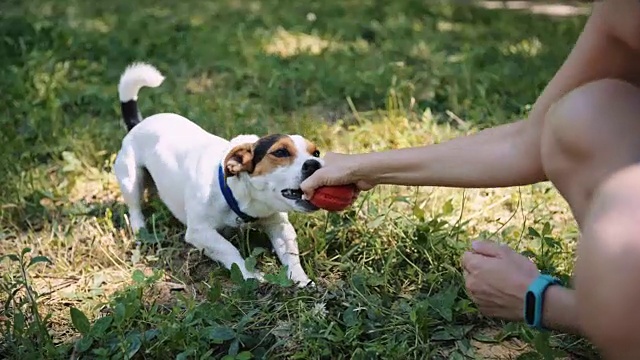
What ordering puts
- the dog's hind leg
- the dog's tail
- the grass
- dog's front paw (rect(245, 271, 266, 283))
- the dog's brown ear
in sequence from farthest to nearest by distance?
1. the dog's tail
2. the dog's hind leg
3. the dog's brown ear
4. dog's front paw (rect(245, 271, 266, 283))
5. the grass

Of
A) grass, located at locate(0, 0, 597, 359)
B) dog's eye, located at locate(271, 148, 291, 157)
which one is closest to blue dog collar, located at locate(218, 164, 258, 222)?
grass, located at locate(0, 0, 597, 359)

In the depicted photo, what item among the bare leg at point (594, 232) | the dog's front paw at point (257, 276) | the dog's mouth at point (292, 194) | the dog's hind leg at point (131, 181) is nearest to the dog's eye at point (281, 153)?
the dog's mouth at point (292, 194)

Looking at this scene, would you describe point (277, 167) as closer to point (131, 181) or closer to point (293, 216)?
point (293, 216)

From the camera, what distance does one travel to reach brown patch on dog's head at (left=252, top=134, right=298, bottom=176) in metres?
2.34

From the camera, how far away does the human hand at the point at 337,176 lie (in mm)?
2162

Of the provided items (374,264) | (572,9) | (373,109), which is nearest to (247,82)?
(373,109)

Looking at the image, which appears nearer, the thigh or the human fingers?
the thigh

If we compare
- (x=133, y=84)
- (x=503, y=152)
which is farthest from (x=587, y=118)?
(x=133, y=84)

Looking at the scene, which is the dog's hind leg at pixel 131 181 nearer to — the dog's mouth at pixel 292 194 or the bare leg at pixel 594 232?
the dog's mouth at pixel 292 194

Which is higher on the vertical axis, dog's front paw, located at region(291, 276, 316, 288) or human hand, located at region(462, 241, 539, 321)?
human hand, located at region(462, 241, 539, 321)

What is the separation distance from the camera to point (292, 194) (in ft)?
7.68

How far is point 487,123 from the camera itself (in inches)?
135

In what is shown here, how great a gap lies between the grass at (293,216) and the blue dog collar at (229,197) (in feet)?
0.33

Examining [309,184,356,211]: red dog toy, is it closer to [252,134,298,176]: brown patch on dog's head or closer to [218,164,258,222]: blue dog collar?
[252,134,298,176]: brown patch on dog's head
